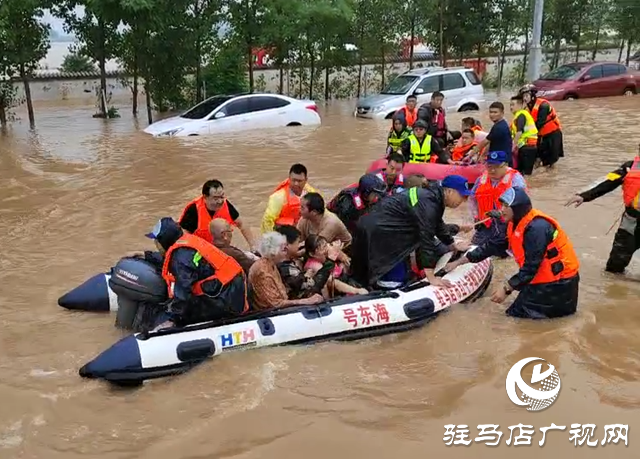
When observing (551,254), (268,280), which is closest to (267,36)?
(268,280)

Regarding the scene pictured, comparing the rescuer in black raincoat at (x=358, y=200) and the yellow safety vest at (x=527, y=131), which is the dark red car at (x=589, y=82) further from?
the rescuer in black raincoat at (x=358, y=200)

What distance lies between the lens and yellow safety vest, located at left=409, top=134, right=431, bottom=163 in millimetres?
10258

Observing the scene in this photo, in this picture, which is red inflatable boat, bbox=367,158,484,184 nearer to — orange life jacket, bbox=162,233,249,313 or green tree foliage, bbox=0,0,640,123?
orange life jacket, bbox=162,233,249,313

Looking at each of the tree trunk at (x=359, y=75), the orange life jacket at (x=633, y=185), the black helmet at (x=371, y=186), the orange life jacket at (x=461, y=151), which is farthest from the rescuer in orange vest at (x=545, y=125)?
the tree trunk at (x=359, y=75)

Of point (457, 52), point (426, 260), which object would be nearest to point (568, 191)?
point (426, 260)

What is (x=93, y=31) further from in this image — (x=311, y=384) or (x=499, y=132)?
(x=311, y=384)

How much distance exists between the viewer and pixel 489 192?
7.27 m

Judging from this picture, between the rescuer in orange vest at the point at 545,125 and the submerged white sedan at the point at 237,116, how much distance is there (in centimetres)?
656

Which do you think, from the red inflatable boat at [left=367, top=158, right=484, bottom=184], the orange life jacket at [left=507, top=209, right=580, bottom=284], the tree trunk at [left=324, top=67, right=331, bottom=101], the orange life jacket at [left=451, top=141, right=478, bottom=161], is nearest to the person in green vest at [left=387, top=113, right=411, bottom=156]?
the red inflatable boat at [left=367, top=158, right=484, bottom=184]

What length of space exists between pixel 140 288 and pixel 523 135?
742 cm

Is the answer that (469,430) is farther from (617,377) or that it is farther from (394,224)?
(394,224)

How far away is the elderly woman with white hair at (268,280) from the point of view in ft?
18.3

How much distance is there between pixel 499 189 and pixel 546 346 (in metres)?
1.99

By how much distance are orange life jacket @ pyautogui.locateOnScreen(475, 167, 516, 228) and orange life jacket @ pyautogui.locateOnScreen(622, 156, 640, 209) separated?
3.54ft
